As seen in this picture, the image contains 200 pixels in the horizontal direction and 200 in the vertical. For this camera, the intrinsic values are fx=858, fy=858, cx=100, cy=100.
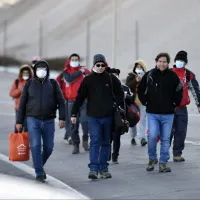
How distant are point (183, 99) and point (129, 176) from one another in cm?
205

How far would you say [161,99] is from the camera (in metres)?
12.0

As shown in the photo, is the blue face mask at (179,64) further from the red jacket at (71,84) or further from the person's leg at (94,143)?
the red jacket at (71,84)

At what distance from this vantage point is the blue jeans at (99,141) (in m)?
11.4

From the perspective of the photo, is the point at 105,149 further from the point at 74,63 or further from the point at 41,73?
the point at 74,63

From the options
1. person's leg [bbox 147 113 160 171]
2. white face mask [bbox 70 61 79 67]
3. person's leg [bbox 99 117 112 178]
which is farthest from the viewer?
white face mask [bbox 70 61 79 67]

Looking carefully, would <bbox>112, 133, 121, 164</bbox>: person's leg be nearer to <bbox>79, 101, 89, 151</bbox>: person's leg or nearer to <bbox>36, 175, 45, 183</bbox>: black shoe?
<bbox>79, 101, 89, 151</bbox>: person's leg

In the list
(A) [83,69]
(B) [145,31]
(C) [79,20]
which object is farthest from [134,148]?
(C) [79,20]

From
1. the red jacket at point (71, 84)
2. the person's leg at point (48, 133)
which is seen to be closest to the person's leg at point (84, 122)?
the red jacket at point (71, 84)

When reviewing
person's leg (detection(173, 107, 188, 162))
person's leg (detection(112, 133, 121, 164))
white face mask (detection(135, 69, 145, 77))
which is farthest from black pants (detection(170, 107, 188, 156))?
white face mask (detection(135, 69, 145, 77))

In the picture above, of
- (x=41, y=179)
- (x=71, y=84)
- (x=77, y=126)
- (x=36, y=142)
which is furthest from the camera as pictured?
(x=71, y=84)

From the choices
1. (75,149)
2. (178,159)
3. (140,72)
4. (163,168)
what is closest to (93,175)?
(163,168)

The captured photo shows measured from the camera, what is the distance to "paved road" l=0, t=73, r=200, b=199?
33.5ft

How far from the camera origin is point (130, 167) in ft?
41.5

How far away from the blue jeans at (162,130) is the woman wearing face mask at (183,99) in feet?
3.89
